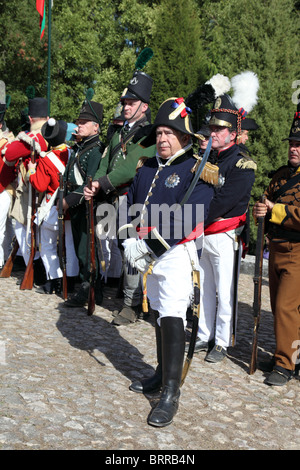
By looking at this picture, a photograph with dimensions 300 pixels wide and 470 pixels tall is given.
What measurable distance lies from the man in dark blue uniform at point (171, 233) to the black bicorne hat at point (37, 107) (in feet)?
12.5

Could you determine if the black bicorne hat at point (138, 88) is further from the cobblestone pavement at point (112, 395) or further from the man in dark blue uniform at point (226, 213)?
the cobblestone pavement at point (112, 395)

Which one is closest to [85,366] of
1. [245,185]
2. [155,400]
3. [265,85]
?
[155,400]

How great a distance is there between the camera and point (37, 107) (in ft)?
23.9

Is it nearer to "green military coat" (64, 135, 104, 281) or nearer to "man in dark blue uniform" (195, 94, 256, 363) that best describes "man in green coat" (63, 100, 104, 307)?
"green military coat" (64, 135, 104, 281)

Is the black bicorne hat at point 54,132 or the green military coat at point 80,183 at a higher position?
the black bicorne hat at point 54,132

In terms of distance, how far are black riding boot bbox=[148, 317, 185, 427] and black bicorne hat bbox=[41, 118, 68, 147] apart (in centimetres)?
370

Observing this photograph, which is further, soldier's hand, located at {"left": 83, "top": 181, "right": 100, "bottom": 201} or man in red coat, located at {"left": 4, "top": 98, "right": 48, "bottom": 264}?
man in red coat, located at {"left": 4, "top": 98, "right": 48, "bottom": 264}

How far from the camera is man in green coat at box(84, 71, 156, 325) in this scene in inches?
230

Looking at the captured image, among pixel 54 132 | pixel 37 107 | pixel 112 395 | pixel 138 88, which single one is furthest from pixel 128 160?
pixel 112 395

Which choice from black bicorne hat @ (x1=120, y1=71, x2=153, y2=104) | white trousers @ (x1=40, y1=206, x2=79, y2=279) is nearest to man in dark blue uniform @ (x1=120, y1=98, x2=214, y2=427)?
black bicorne hat @ (x1=120, y1=71, x2=153, y2=104)

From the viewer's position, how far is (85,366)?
179 inches

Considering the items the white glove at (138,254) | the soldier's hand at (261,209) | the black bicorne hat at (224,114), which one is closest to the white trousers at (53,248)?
the black bicorne hat at (224,114)

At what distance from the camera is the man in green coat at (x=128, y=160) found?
5.84 meters

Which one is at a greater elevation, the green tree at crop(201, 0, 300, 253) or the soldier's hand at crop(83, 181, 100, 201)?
the green tree at crop(201, 0, 300, 253)
